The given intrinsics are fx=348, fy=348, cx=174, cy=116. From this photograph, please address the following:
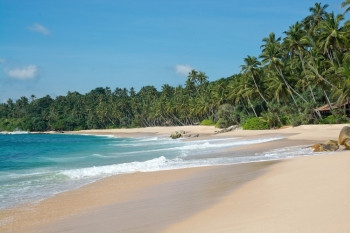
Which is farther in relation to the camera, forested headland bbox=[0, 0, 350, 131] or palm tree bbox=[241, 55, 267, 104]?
palm tree bbox=[241, 55, 267, 104]

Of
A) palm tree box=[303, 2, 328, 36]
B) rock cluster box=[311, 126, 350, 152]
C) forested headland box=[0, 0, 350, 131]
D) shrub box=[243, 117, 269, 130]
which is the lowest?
rock cluster box=[311, 126, 350, 152]

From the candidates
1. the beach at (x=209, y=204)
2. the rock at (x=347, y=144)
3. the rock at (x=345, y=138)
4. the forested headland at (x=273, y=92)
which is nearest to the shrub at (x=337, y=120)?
the forested headland at (x=273, y=92)

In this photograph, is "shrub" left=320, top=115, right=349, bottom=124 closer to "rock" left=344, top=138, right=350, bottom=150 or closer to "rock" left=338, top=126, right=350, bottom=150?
"rock" left=338, top=126, right=350, bottom=150

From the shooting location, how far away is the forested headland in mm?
44206

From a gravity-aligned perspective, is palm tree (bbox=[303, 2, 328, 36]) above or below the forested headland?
above

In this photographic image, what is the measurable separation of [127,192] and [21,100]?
182 m

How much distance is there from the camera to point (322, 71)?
48.7m

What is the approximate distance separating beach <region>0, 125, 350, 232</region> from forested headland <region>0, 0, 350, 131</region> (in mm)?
22757

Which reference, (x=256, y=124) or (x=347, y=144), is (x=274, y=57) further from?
(x=347, y=144)

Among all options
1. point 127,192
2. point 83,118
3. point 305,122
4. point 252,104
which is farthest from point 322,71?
point 83,118

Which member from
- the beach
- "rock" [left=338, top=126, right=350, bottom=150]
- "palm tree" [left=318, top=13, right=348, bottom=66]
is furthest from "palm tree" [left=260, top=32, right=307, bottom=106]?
the beach

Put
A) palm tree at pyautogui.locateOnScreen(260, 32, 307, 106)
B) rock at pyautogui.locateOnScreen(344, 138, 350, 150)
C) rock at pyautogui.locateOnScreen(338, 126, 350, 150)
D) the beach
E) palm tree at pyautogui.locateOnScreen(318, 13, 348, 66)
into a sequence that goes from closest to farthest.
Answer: the beach, rock at pyautogui.locateOnScreen(344, 138, 350, 150), rock at pyautogui.locateOnScreen(338, 126, 350, 150), palm tree at pyautogui.locateOnScreen(318, 13, 348, 66), palm tree at pyautogui.locateOnScreen(260, 32, 307, 106)

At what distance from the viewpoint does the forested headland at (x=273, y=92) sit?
44206mm

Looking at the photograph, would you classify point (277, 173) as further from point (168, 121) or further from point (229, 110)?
point (168, 121)
